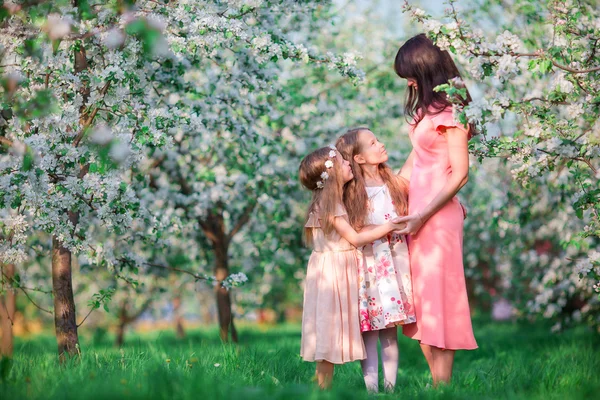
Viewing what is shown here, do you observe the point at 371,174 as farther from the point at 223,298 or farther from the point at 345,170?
the point at 223,298

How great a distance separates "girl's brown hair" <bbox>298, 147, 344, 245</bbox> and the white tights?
2.48 feet

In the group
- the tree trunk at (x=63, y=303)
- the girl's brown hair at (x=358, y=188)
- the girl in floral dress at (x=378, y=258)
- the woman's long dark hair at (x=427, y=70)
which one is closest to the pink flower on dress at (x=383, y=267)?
the girl in floral dress at (x=378, y=258)

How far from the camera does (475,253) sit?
12.4 m

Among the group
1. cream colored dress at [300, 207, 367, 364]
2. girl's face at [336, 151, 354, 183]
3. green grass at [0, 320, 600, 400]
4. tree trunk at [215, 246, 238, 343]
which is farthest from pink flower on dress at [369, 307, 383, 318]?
tree trunk at [215, 246, 238, 343]

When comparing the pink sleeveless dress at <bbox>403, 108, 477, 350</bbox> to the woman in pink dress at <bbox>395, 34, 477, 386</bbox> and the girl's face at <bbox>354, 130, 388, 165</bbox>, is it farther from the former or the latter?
the girl's face at <bbox>354, 130, 388, 165</bbox>

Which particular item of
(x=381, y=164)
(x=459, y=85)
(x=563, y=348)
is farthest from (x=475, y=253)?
(x=459, y=85)

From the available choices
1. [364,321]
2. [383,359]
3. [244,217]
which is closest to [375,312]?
[364,321]

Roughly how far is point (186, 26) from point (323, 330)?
7.07 feet

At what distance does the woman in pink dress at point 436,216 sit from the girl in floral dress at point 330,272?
9.6 inches

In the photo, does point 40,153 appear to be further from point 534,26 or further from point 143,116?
point 534,26

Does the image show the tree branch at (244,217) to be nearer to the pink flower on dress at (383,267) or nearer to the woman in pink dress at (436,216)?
the pink flower on dress at (383,267)

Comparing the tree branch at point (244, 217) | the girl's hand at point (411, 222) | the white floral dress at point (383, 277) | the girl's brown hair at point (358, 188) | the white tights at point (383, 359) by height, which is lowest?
the white tights at point (383, 359)

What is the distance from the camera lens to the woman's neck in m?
4.32

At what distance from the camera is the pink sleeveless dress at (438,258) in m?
3.78
